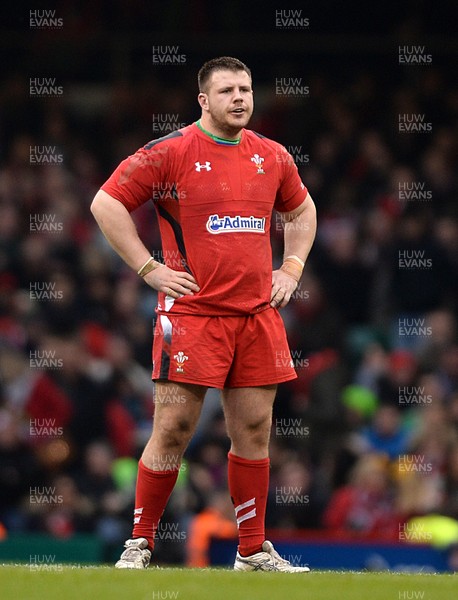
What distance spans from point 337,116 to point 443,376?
3.37 meters

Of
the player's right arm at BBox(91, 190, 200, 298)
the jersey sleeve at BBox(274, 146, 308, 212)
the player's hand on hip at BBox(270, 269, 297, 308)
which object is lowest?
the player's hand on hip at BBox(270, 269, 297, 308)

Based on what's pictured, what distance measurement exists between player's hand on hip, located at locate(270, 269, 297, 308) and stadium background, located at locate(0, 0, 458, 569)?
3058 millimetres

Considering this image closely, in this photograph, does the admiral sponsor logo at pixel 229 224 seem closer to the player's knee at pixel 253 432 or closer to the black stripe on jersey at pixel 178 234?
the black stripe on jersey at pixel 178 234

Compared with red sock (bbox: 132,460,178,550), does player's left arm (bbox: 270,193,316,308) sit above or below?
above

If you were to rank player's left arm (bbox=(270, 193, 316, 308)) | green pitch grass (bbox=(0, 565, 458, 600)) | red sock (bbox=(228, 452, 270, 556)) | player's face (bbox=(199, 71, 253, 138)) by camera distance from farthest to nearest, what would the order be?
player's left arm (bbox=(270, 193, 316, 308)) < red sock (bbox=(228, 452, 270, 556)) < player's face (bbox=(199, 71, 253, 138)) < green pitch grass (bbox=(0, 565, 458, 600))

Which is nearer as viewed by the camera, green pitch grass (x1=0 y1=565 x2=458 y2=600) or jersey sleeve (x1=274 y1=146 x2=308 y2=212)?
green pitch grass (x1=0 y1=565 x2=458 y2=600)

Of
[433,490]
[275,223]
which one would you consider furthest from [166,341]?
[275,223]

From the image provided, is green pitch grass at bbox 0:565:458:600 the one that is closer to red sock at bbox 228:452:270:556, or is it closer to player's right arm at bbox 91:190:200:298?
red sock at bbox 228:452:270:556

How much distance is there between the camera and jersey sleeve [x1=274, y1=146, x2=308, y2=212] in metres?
6.87

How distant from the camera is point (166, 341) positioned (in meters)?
6.64

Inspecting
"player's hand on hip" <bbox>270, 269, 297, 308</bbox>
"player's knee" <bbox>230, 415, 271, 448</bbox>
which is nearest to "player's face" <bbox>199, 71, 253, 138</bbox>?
"player's hand on hip" <bbox>270, 269, 297, 308</bbox>

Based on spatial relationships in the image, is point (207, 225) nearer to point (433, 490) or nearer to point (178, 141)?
point (178, 141)

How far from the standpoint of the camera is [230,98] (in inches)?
258

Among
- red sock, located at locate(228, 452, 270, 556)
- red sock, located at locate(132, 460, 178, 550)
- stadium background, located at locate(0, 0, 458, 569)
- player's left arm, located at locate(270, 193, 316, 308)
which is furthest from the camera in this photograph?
stadium background, located at locate(0, 0, 458, 569)
